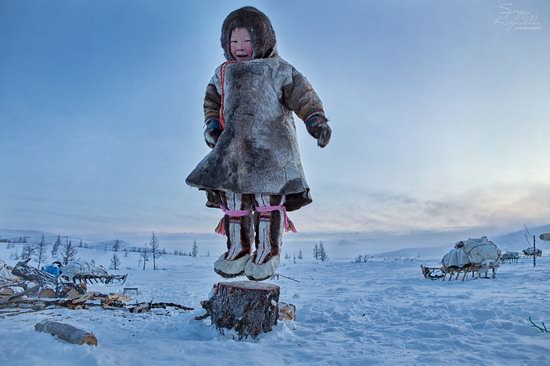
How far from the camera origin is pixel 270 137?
2.99 meters

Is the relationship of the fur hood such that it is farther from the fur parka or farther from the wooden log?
the wooden log

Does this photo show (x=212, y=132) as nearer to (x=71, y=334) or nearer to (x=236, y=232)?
(x=236, y=232)

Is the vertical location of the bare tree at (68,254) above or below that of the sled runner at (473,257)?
below

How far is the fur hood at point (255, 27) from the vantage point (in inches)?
126

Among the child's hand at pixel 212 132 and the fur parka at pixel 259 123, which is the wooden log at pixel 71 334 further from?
the child's hand at pixel 212 132

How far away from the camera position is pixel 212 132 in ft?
10.9

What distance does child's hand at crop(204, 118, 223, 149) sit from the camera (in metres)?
3.31

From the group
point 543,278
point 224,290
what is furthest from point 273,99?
point 543,278

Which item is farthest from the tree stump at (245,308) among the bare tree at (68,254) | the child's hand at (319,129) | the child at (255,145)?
the bare tree at (68,254)

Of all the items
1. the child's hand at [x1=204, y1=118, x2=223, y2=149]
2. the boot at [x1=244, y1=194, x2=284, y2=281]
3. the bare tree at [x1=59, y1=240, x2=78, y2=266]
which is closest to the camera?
the boot at [x1=244, y1=194, x2=284, y2=281]

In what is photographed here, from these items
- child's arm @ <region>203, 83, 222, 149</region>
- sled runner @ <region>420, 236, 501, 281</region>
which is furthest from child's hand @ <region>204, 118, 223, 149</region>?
sled runner @ <region>420, 236, 501, 281</region>

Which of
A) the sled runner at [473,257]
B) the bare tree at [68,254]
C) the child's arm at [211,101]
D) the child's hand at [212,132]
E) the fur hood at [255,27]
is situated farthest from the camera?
the bare tree at [68,254]

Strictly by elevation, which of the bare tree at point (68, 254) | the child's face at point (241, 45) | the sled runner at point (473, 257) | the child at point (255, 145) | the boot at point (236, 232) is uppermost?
the child's face at point (241, 45)

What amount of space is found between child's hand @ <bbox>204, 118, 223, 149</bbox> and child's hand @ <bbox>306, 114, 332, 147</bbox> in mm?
864
